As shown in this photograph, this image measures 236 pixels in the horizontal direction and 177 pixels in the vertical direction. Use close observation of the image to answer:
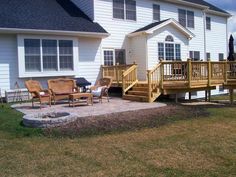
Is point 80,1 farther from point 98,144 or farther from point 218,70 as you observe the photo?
point 98,144

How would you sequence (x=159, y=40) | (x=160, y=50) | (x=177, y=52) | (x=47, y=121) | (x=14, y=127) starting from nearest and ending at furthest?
(x=47, y=121), (x=14, y=127), (x=159, y=40), (x=160, y=50), (x=177, y=52)

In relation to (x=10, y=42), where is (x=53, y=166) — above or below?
below

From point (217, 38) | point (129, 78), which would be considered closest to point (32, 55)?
point (129, 78)

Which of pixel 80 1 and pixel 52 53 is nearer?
pixel 52 53

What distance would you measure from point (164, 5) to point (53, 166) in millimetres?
18396

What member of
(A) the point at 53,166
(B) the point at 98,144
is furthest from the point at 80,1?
(A) the point at 53,166

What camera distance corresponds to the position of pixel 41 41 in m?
15.8

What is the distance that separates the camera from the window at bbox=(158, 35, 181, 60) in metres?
19.6

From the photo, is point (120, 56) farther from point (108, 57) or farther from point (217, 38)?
point (217, 38)

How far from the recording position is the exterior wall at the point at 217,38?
26.6m

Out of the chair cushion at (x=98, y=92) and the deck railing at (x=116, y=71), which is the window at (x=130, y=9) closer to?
the deck railing at (x=116, y=71)

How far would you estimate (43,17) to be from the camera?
16.6 metres

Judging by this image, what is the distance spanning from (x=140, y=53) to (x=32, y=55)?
6824mm

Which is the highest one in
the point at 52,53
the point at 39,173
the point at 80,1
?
the point at 80,1
